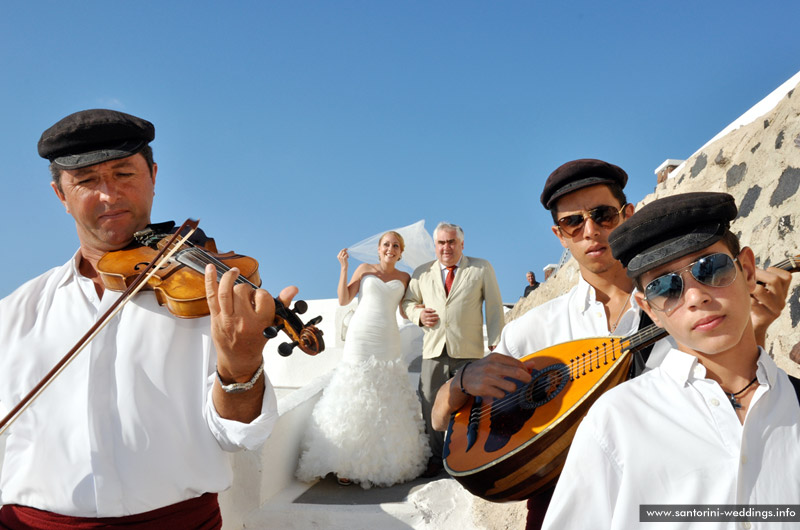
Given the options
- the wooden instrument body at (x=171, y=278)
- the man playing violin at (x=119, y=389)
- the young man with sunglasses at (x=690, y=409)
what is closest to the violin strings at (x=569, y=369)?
the young man with sunglasses at (x=690, y=409)

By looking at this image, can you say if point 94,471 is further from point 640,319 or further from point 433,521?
point 433,521

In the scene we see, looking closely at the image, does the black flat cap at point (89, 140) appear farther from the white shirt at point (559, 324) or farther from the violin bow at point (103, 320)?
the white shirt at point (559, 324)

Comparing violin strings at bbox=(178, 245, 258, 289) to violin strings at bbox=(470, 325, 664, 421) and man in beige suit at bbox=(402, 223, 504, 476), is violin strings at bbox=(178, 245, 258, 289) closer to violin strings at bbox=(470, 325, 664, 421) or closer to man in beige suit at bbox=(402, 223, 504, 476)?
violin strings at bbox=(470, 325, 664, 421)

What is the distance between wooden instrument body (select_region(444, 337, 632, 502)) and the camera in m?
1.64

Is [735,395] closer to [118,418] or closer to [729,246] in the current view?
[729,246]

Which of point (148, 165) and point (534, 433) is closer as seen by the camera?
point (534, 433)

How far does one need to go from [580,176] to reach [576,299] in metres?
0.42

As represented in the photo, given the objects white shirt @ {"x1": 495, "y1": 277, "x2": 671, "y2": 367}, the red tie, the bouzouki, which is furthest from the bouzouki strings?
the red tie

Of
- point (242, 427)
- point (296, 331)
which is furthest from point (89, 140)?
point (242, 427)

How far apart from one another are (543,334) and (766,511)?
0.99 meters

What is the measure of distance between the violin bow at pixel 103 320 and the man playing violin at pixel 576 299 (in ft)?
3.21

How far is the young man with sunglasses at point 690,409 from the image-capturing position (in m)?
1.15

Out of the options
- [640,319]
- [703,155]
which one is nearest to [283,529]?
[640,319]

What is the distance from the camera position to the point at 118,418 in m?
1.60
